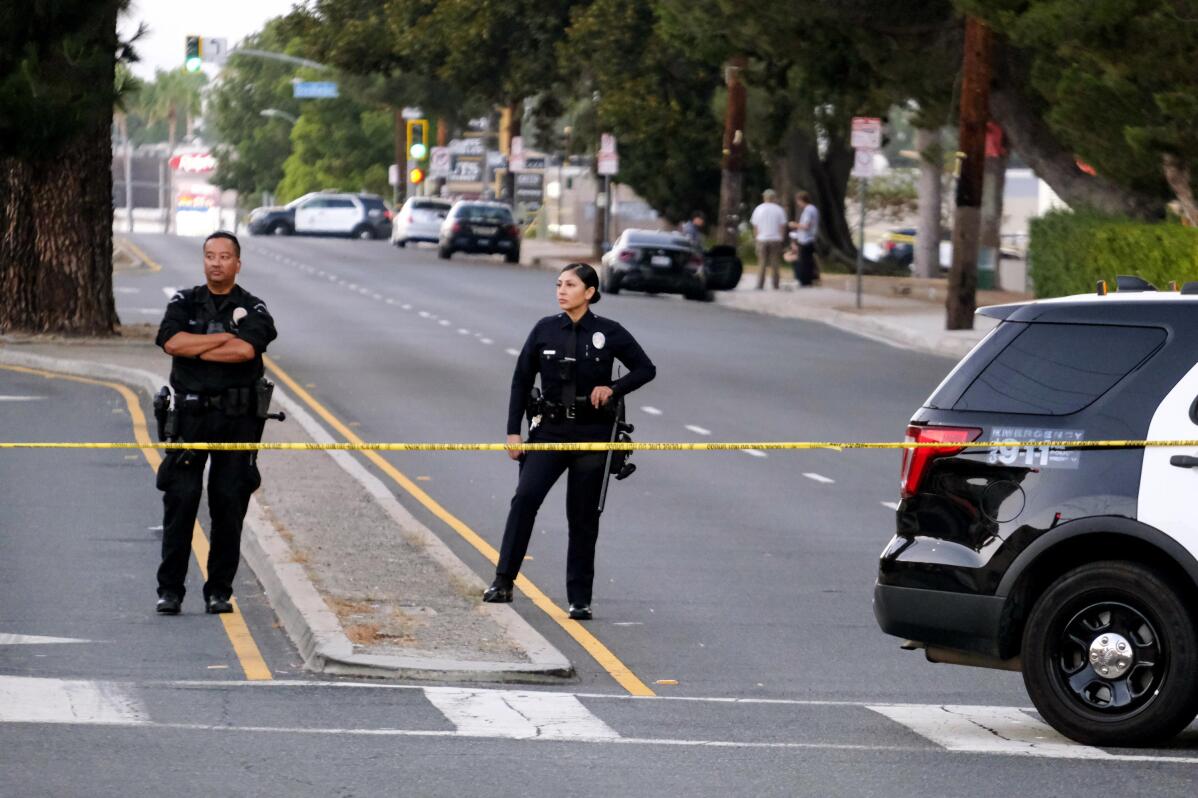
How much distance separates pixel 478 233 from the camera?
57906 mm

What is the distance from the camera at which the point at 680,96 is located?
184 feet

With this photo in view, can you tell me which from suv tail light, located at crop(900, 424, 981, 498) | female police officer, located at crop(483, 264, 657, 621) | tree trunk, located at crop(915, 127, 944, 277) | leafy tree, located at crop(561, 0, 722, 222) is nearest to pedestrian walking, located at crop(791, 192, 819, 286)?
tree trunk, located at crop(915, 127, 944, 277)

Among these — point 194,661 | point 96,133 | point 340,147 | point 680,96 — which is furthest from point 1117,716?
point 340,147

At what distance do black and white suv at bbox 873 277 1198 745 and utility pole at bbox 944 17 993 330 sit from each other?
77.9 feet

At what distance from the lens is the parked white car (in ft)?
216

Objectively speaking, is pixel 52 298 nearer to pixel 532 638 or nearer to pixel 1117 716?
pixel 532 638

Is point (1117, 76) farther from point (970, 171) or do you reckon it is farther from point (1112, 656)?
point (1112, 656)

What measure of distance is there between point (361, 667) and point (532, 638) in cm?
103

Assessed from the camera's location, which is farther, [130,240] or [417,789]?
[130,240]

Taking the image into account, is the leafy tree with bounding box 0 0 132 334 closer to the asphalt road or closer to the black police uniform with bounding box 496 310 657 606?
the asphalt road

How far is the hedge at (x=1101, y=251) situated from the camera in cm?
2819

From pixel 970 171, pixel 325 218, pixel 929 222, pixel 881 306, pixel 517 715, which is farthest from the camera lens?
pixel 325 218

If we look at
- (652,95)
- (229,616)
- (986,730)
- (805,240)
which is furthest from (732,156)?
(986,730)

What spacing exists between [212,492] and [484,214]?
1851 inches
